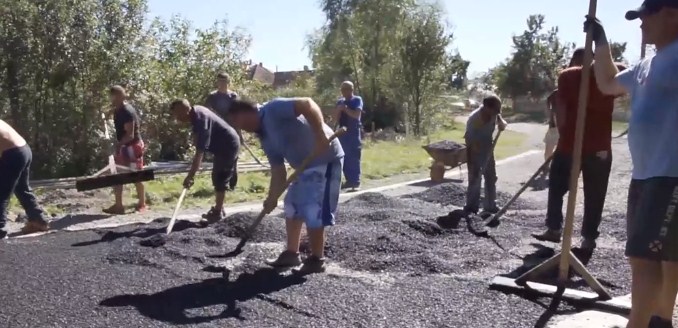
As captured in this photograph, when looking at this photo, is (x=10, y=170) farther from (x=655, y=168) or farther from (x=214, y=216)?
(x=655, y=168)

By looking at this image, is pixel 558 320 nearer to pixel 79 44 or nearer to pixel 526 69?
pixel 79 44

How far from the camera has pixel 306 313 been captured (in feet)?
14.8

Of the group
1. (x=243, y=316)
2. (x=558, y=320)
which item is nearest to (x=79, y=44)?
(x=243, y=316)

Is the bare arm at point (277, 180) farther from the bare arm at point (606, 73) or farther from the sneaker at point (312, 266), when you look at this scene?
the bare arm at point (606, 73)

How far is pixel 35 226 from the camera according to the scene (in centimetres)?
762

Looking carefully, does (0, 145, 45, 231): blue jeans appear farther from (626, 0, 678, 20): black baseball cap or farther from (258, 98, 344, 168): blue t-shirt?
(626, 0, 678, 20): black baseball cap

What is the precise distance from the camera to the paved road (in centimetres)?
442

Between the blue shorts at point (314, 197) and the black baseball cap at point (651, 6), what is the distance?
264 cm

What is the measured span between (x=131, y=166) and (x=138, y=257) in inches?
132

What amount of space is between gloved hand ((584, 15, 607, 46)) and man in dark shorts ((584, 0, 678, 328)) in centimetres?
60

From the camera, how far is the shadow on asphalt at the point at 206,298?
4.45m

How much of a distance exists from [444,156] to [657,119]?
9048mm

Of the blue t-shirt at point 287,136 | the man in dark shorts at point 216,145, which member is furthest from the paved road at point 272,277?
the blue t-shirt at point 287,136

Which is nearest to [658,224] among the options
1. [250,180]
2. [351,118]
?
[351,118]
